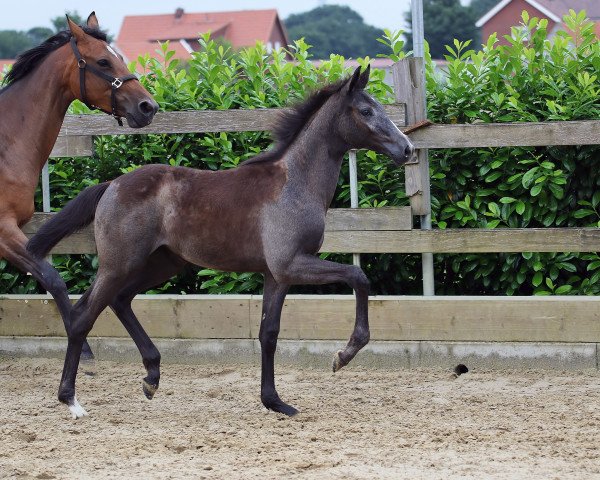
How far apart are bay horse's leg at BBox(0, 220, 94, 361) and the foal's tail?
0.96 ft

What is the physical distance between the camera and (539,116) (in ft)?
22.4

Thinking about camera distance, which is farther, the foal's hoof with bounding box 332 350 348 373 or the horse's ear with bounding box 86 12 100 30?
the horse's ear with bounding box 86 12 100 30

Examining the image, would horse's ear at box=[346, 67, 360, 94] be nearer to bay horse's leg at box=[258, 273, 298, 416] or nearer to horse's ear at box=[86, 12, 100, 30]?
bay horse's leg at box=[258, 273, 298, 416]

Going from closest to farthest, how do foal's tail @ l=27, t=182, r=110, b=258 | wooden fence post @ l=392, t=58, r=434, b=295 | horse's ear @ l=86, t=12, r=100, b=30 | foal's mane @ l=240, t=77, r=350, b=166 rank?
foal's mane @ l=240, t=77, r=350, b=166
foal's tail @ l=27, t=182, r=110, b=258
horse's ear @ l=86, t=12, r=100, b=30
wooden fence post @ l=392, t=58, r=434, b=295

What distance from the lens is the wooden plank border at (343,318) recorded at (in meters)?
6.21

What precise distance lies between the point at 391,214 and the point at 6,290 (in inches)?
125

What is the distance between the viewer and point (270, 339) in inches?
216

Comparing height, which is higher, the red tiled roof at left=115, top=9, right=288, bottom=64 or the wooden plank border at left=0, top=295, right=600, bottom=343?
the red tiled roof at left=115, top=9, right=288, bottom=64

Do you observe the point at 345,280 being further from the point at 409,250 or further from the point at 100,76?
the point at 100,76

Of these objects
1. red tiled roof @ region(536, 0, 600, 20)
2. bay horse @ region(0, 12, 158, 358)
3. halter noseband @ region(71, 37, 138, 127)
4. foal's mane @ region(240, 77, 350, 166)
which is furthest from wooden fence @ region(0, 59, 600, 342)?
red tiled roof @ region(536, 0, 600, 20)

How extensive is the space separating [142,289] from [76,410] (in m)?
0.85

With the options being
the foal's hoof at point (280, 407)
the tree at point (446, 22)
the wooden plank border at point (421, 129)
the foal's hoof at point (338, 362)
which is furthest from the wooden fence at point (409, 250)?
the tree at point (446, 22)

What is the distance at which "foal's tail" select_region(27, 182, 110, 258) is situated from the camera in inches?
224

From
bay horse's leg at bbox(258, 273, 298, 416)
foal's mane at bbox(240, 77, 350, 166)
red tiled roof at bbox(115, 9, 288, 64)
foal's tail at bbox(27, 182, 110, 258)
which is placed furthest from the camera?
red tiled roof at bbox(115, 9, 288, 64)
